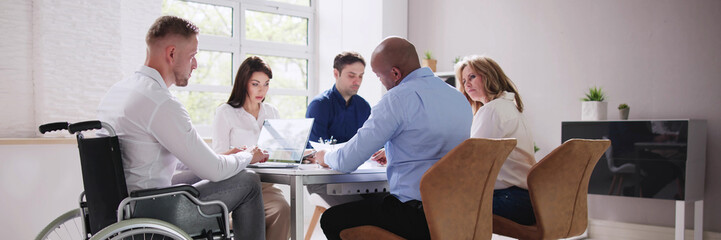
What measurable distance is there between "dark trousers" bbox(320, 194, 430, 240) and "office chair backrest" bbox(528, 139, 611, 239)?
575 mm

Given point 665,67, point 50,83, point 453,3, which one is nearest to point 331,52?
point 453,3

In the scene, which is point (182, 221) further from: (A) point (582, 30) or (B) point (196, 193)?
(A) point (582, 30)

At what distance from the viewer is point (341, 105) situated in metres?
3.91

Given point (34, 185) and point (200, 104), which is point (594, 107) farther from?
point (34, 185)

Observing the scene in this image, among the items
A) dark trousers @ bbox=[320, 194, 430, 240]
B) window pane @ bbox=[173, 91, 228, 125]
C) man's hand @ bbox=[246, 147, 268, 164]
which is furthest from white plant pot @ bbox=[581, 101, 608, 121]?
window pane @ bbox=[173, 91, 228, 125]

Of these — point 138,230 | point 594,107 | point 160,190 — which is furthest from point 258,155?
point 594,107

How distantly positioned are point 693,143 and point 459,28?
8.24ft

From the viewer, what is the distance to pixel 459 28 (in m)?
5.92

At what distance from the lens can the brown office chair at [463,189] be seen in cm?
200

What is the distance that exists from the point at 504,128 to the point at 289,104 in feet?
13.0

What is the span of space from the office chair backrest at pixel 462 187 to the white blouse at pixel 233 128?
1643 millimetres

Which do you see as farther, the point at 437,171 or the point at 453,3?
the point at 453,3

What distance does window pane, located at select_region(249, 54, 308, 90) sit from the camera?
6.36 meters

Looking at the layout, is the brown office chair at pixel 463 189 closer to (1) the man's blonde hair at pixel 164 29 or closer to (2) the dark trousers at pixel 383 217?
(2) the dark trousers at pixel 383 217
